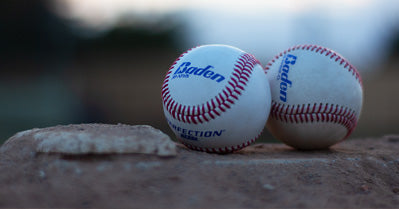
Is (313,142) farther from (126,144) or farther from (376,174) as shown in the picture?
(126,144)

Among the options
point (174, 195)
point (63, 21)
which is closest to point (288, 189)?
point (174, 195)

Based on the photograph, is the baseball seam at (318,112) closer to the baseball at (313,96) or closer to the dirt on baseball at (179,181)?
the baseball at (313,96)

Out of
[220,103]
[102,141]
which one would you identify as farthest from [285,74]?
[102,141]

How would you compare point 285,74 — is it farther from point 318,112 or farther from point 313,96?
point 318,112

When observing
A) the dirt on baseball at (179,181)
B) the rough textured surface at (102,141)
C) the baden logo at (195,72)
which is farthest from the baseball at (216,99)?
the rough textured surface at (102,141)

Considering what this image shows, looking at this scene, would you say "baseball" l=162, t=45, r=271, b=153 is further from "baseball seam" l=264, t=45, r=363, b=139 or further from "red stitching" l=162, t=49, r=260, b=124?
"baseball seam" l=264, t=45, r=363, b=139

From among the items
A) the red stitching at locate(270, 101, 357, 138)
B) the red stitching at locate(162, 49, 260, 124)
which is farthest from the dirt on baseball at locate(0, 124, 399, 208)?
the red stitching at locate(270, 101, 357, 138)
